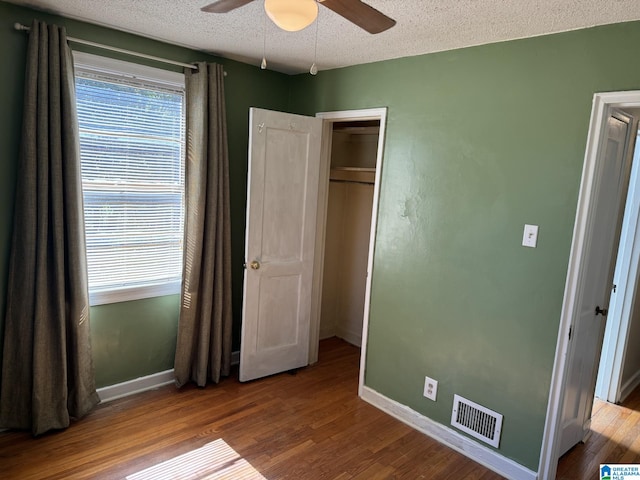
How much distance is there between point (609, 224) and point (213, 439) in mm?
2626

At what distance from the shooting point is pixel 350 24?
2.27 meters

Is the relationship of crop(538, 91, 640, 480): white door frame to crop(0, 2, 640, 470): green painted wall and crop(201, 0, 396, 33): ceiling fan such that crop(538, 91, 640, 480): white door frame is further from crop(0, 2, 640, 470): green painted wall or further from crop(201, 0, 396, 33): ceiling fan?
crop(201, 0, 396, 33): ceiling fan

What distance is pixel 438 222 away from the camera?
108 inches

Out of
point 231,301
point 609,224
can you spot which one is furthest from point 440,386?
point 231,301

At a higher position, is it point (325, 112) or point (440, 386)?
point (325, 112)

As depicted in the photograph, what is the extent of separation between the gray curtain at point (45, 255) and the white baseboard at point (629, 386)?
3895 millimetres

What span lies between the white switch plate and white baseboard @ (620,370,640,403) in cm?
192

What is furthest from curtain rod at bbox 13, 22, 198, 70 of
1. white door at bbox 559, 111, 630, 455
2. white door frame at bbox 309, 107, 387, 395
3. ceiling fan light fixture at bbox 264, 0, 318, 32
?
white door at bbox 559, 111, 630, 455

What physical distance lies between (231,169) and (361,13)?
207 centimetres

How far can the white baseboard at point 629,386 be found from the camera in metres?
3.37

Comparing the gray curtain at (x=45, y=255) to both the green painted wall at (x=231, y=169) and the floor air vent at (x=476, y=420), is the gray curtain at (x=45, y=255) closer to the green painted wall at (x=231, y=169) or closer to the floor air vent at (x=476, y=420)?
the green painted wall at (x=231, y=169)

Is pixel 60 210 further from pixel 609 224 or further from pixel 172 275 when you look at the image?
pixel 609 224

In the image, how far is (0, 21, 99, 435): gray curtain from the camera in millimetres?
2387
